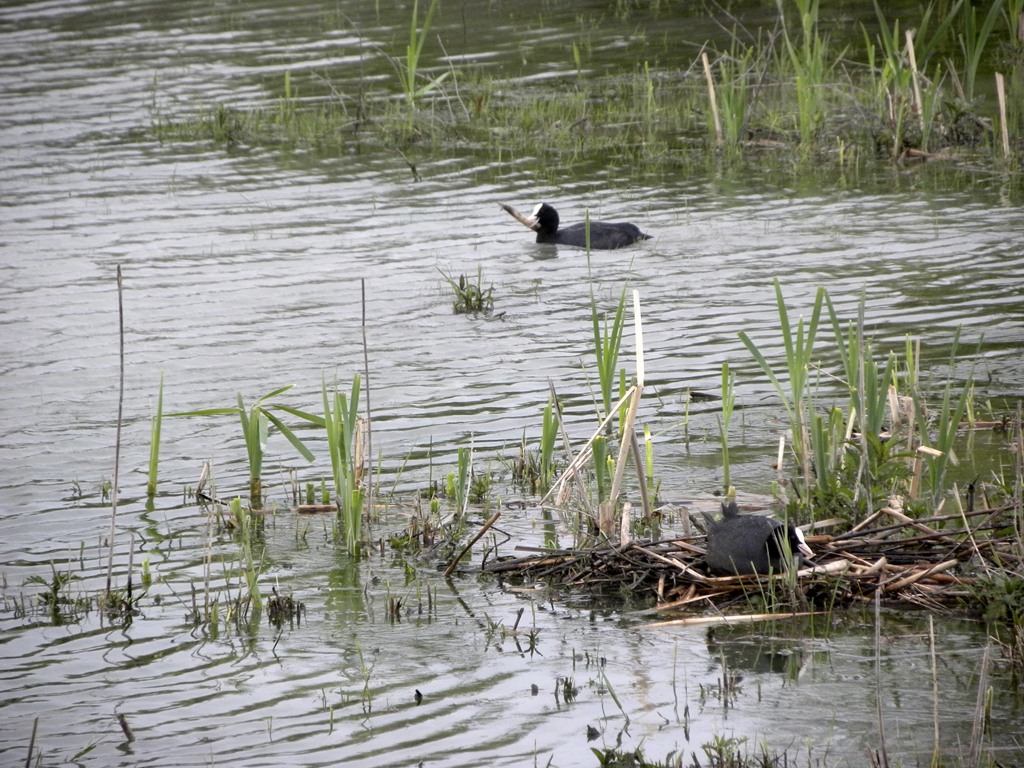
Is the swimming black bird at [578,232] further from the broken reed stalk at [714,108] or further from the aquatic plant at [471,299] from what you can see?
the broken reed stalk at [714,108]

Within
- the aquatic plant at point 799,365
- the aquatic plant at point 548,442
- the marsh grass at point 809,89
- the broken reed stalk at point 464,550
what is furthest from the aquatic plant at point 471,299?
the marsh grass at point 809,89

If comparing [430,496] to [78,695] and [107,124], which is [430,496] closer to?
[78,695]

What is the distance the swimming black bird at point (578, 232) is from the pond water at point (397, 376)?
0.50 ft

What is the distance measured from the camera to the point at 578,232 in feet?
37.8

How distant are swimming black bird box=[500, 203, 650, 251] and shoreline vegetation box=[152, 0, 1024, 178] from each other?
8.34ft

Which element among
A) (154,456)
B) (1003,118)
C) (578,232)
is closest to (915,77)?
(1003,118)

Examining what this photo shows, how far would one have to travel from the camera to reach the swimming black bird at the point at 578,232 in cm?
1143

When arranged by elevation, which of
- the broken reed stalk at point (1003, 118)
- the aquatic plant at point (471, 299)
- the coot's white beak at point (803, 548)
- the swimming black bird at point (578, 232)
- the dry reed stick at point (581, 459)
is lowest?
the coot's white beak at point (803, 548)

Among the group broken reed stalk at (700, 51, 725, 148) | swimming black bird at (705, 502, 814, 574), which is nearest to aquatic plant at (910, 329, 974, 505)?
swimming black bird at (705, 502, 814, 574)

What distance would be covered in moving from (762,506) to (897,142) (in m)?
8.41

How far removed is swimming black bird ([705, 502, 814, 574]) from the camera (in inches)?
195

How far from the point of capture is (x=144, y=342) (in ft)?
31.3

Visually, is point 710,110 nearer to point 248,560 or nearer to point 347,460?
point 347,460

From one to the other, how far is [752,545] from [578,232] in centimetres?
684
